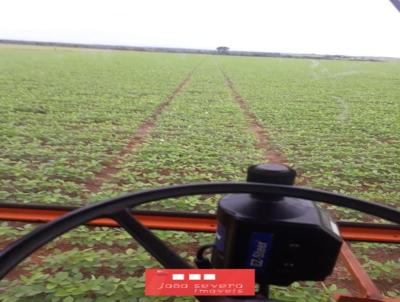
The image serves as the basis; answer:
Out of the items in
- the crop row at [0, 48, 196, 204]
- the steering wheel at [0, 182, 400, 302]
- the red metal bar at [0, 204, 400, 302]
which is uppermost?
the steering wheel at [0, 182, 400, 302]

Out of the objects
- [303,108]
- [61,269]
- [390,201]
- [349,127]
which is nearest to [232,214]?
[61,269]

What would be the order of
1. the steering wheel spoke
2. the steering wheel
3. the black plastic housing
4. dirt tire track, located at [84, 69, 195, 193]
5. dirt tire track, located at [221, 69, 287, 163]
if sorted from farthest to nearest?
dirt tire track, located at [221, 69, 287, 163]
dirt tire track, located at [84, 69, 195, 193]
the black plastic housing
the steering wheel spoke
the steering wheel

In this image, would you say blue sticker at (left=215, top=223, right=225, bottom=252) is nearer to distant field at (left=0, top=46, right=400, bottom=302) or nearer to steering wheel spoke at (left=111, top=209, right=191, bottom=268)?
steering wheel spoke at (left=111, top=209, right=191, bottom=268)

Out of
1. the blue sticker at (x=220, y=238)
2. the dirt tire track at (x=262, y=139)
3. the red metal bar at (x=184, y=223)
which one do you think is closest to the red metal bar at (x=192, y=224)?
the red metal bar at (x=184, y=223)

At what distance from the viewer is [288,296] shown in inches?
105

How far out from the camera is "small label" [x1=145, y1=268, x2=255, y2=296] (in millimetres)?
1250

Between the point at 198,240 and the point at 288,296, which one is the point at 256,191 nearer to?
the point at 288,296

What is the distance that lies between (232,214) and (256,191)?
192 millimetres

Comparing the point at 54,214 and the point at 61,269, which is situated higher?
the point at 54,214

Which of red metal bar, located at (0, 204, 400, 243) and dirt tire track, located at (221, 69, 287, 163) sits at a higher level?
red metal bar, located at (0, 204, 400, 243)

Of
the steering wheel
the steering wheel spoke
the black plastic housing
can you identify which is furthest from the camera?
the black plastic housing

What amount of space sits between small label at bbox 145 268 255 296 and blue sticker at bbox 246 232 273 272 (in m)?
0.14

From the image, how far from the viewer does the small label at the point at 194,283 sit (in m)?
1.25

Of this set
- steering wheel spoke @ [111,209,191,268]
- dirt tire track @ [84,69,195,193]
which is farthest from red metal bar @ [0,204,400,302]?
dirt tire track @ [84,69,195,193]
